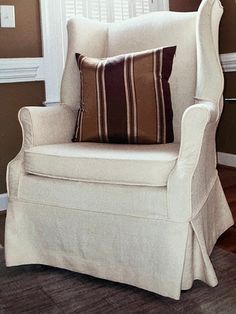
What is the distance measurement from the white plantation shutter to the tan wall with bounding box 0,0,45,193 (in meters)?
0.27

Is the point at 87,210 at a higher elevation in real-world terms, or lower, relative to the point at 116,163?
lower

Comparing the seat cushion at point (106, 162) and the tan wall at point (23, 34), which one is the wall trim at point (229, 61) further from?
the seat cushion at point (106, 162)

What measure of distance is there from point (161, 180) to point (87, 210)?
0.99 ft

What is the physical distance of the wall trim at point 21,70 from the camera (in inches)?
95.4

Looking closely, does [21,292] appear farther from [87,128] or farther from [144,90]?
[144,90]

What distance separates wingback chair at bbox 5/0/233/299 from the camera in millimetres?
1418

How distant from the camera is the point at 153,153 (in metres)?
1.54

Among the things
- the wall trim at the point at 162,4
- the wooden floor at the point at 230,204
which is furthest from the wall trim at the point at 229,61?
the wooden floor at the point at 230,204

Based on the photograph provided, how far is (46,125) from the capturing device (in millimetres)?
1839

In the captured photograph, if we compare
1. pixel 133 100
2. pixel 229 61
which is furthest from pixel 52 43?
pixel 229 61

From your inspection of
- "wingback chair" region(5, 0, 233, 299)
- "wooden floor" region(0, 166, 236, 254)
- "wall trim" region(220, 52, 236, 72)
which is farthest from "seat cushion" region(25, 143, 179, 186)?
"wall trim" region(220, 52, 236, 72)

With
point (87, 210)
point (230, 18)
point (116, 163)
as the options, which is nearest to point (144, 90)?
point (116, 163)

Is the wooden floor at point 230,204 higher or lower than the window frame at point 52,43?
lower

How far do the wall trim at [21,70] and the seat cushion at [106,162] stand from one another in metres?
0.86
